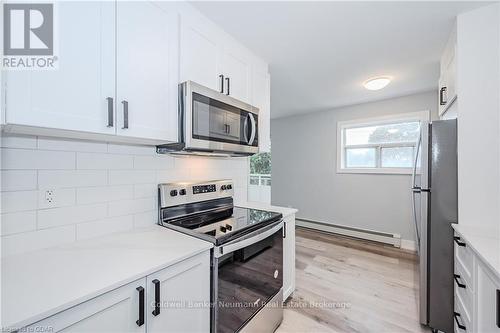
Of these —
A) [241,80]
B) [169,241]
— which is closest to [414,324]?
[169,241]

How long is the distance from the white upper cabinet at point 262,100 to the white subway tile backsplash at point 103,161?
119 centimetres

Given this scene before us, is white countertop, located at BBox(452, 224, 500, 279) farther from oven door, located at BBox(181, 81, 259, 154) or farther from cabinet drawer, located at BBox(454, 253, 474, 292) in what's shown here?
oven door, located at BBox(181, 81, 259, 154)

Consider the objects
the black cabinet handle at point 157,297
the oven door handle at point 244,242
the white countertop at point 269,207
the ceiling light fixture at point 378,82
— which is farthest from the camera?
the ceiling light fixture at point 378,82

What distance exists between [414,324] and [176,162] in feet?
7.78

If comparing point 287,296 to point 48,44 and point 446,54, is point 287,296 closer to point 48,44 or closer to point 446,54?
point 48,44

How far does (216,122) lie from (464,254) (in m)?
1.84

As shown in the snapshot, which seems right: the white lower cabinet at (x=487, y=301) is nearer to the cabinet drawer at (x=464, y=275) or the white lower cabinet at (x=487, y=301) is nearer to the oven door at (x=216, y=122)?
the cabinet drawer at (x=464, y=275)

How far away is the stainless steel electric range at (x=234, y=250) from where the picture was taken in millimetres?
1233

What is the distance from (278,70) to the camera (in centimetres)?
251

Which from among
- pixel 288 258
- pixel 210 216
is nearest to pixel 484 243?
pixel 288 258

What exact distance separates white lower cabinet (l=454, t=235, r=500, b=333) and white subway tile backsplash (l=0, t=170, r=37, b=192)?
2.20 meters

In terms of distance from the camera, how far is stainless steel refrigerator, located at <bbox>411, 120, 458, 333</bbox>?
5.23 ft

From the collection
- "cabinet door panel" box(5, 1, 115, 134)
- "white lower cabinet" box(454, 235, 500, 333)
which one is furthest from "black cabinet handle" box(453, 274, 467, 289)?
"cabinet door panel" box(5, 1, 115, 134)

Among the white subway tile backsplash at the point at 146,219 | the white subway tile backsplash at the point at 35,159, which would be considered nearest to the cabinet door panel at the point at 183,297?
the white subway tile backsplash at the point at 146,219
